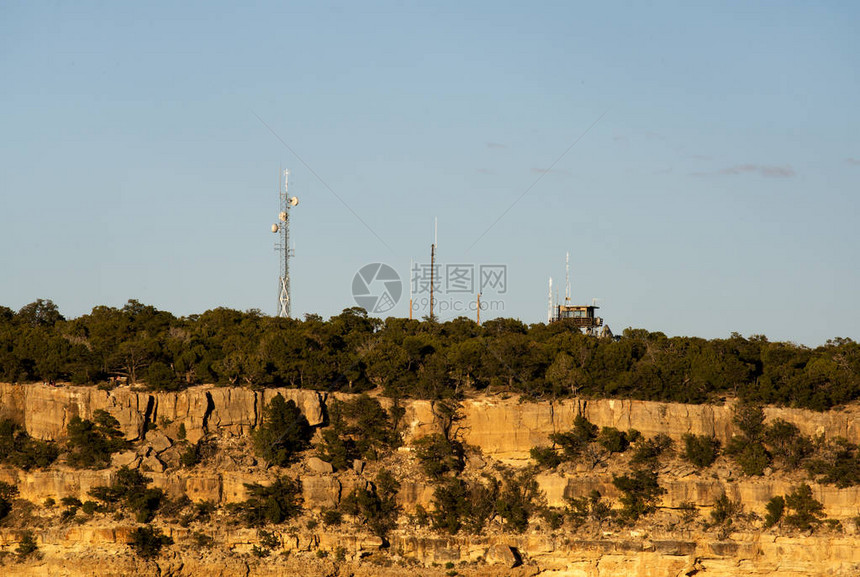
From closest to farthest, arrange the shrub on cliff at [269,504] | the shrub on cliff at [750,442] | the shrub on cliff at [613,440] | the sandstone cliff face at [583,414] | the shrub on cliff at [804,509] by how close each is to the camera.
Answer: the shrub on cliff at [804,509] < the shrub on cliff at [269,504] < the shrub on cliff at [750,442] < the shrub on cliff at [613,440] < the sandstone cliff face at [583,414]

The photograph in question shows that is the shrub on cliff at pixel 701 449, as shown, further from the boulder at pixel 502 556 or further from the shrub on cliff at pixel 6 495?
the shrub on cliff at pixel 6 495

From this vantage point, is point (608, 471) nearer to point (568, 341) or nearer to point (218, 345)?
point (568, 341)

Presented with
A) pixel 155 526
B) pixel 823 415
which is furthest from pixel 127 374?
pixel 823 415

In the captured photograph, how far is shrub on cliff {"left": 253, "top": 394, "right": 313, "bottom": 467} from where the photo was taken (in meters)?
70.8

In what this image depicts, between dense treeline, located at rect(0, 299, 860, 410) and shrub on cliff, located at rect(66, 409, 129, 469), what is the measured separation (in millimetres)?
4039

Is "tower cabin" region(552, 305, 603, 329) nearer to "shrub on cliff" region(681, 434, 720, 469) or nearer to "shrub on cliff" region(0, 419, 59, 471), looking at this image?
"shrub on cliff" region(681, 434, 720, 469)

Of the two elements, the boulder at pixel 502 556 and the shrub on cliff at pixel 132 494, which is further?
the shrub on cliff at pixel 132 494

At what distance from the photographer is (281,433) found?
71.4 m

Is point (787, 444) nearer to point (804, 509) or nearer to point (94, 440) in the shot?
point (804, 509)

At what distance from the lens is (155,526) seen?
222 ft

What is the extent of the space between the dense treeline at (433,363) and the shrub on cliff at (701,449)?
3.43 m

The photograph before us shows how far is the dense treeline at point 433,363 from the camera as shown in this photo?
75.1 meters

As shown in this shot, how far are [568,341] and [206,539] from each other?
28.7 m

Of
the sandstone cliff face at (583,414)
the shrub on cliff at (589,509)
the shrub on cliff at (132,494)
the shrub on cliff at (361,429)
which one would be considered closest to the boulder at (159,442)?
the shrub on cliff at (132,494)
